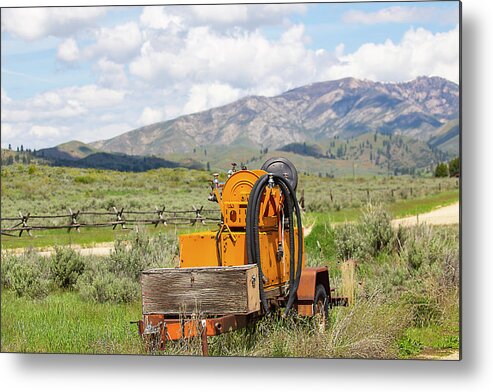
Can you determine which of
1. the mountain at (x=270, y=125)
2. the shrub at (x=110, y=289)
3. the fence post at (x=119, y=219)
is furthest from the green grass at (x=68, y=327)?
the mountain at (x=270, y=125)

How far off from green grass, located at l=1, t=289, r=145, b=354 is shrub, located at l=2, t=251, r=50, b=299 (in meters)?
0.21

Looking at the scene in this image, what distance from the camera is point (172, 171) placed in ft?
178

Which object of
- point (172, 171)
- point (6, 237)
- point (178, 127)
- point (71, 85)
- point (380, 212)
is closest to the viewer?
point (380, 212)

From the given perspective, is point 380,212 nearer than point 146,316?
No

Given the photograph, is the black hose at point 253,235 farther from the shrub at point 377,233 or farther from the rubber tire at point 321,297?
the shrub at point 377,233

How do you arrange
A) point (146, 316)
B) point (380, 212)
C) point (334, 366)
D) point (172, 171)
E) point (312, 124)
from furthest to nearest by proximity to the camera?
point (312, 124) → point (172, 171) → point (380, 212) → point (334, 366) → point (146, 316)

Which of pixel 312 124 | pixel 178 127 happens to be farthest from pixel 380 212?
pixel 312 124

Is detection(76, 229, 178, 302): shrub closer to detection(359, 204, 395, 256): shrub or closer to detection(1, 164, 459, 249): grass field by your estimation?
detection(359, 204, 395, 256): shrub

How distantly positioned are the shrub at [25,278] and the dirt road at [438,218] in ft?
16.3

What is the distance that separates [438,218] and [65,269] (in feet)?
16.3

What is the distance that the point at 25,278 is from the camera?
465 inches

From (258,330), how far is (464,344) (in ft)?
5.64

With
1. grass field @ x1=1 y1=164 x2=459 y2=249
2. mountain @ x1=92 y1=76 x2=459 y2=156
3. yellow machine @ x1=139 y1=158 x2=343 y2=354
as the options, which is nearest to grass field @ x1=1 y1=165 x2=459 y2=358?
yellow machine @ x1=139 y1=158 x2=343 y2=354

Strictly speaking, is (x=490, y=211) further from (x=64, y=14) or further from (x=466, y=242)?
(x=64, y=14)
